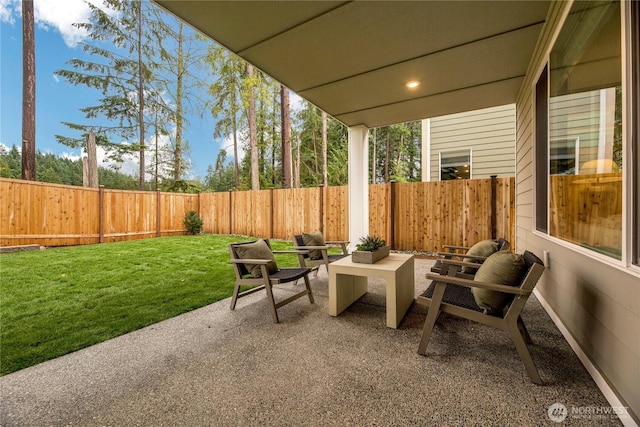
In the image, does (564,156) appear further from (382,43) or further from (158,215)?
(158,215)

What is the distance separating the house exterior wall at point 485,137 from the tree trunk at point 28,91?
36.1 ft

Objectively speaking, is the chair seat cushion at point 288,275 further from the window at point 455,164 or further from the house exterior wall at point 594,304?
the window at point 455,164

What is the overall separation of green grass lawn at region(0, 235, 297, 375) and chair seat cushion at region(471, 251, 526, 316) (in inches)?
110

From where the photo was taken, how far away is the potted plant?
2.75 m

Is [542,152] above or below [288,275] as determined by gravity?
above

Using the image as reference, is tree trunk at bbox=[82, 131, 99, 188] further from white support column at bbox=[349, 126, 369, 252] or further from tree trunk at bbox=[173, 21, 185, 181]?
white support column at bbox=[349, 126, 369, 252]

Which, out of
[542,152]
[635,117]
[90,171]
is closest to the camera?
[635,117]

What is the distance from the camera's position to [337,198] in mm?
6918

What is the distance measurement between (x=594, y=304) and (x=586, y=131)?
48.5 inches

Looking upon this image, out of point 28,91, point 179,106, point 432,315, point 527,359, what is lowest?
point 527,359

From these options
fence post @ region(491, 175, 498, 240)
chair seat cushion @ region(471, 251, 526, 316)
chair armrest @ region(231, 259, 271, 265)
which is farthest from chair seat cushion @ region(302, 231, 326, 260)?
fence post @ region(491, 175, 498, 240)

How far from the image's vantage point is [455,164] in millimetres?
7117

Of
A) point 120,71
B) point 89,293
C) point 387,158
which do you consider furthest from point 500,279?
point 120,71

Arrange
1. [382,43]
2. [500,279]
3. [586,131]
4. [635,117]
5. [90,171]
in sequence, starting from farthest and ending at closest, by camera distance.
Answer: [90,171] < [382,43] < [586,131] < [500,279] < [635,117]
